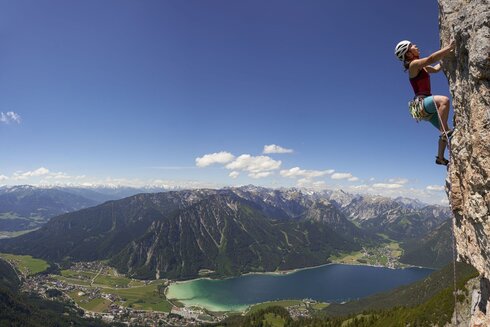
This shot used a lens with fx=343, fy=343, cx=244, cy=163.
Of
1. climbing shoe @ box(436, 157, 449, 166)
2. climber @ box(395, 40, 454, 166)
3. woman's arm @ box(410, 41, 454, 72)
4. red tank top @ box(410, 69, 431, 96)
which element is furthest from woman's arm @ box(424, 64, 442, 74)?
climbing shoe @ box(436, 157, 449, 166)

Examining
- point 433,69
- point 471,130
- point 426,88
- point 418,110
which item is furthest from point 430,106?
point 433,69

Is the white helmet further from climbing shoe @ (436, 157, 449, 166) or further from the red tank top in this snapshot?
climbing shoe @ (436, 157, 449, 166)

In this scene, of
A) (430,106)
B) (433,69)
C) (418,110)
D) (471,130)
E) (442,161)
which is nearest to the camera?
(471,130)

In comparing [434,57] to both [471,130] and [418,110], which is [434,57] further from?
[471,130]

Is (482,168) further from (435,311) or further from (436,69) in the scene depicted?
(435,311)

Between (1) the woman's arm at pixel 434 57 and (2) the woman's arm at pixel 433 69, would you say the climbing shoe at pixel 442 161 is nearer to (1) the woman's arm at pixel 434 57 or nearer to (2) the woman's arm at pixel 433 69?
(2) the woman's arm at pixel 433 69

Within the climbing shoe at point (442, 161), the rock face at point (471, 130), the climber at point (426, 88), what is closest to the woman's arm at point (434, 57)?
the climber at point (426, 88)
